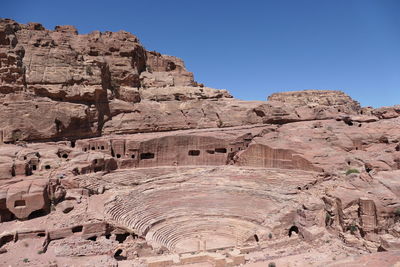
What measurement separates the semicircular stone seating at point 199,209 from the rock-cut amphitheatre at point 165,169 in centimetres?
11

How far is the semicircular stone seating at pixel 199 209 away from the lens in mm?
20516

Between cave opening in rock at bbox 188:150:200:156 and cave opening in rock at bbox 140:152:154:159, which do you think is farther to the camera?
cave opening in rock at bbox 188:150:200:156

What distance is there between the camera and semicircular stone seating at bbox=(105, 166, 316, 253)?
808 inches

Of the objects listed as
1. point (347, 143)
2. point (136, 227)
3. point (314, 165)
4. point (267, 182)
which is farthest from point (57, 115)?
point (347, 143)

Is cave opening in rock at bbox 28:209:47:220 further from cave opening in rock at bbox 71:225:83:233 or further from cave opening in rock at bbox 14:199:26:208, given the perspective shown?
cave opening in rock at bbox 71:225:83:233

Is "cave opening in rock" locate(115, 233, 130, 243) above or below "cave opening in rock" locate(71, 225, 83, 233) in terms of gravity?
below

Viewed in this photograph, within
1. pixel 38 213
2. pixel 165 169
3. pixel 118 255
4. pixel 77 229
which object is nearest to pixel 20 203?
pixel 38 213

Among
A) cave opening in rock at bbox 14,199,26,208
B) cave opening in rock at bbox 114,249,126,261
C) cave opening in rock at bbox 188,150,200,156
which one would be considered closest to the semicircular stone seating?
cave opening in rock at bbox 114,249,126,261

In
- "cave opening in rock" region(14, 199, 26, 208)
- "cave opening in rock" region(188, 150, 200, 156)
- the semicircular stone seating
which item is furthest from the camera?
"cave opening in rock" region(188, 150, 200, 156)

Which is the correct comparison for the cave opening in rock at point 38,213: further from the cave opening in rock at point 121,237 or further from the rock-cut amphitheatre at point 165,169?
the cave opening in rock at point 121,237

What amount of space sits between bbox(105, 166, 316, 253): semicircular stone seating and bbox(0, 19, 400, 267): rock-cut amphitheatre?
0.36 ft

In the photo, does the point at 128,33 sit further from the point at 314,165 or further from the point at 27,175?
the point at 314,165

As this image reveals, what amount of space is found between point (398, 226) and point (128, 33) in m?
34.2

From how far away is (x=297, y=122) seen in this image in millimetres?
33344
